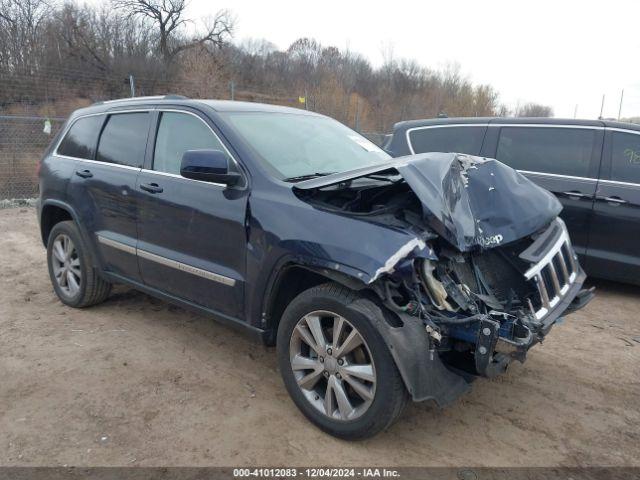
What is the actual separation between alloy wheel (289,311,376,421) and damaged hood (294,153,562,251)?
760 mm

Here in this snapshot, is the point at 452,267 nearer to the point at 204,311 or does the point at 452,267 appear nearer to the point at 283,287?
the point at 283,287

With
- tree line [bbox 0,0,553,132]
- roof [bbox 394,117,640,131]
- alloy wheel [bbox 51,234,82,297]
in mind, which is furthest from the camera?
tree line [bbox 0,0,553,132]

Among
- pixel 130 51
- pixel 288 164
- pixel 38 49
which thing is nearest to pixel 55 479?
pixel 288 164

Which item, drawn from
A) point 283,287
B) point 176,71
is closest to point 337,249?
point 283,287

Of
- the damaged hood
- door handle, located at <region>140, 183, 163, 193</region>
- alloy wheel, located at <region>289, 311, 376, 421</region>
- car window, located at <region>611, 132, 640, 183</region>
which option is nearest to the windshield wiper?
the damaged hood

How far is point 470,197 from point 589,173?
3168 mm

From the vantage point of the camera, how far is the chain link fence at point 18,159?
36.7ft

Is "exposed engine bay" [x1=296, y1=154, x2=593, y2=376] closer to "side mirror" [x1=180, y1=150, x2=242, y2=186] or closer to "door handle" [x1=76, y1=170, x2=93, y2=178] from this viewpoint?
"side mirror" [x1=180, y1=150, x2=242, y2=186]

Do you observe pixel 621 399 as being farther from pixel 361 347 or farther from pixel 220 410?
pixel 220 410

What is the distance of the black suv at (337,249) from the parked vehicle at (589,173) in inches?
84.1

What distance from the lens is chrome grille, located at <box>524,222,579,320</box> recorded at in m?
2.97

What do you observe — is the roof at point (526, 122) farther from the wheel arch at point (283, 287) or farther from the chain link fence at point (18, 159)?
the chain link fence at point (18, 159)

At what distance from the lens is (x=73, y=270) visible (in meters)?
4.89

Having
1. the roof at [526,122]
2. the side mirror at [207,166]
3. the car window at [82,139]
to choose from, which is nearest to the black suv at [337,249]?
the side mirror at [207,166]
